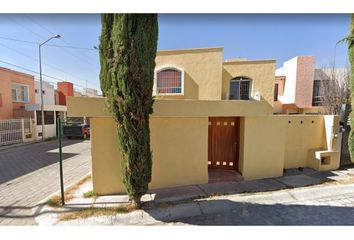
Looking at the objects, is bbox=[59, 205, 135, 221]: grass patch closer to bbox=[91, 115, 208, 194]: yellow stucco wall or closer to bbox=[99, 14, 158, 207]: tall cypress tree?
bbox=[99, 14, 158, 207]: tall cypress tree

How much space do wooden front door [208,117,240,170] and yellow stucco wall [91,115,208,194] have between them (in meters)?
1.27

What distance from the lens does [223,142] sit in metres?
6.54

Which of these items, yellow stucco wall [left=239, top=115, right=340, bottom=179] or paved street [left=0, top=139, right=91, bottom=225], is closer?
paved street [left=0, top=139, right=91, bottom=225]

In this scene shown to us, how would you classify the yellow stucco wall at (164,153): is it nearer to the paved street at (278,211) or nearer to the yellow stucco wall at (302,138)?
the paved street at (278,211)

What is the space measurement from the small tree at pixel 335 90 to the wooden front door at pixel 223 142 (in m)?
A: 8.57

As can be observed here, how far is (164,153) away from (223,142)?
2.45 m

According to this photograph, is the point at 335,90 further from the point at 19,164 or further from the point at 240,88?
the point at 19,164

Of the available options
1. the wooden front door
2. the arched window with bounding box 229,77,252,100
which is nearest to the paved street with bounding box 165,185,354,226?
the wooden front door

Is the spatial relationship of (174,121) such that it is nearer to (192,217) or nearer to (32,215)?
(192,217)

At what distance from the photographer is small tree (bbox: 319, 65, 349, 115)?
11141 mm

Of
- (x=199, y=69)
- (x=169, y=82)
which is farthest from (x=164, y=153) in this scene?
(x=199, y=69)

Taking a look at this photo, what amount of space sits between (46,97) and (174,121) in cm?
2316

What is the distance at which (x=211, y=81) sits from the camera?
880 centimetres

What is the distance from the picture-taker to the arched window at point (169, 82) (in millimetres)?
9047
